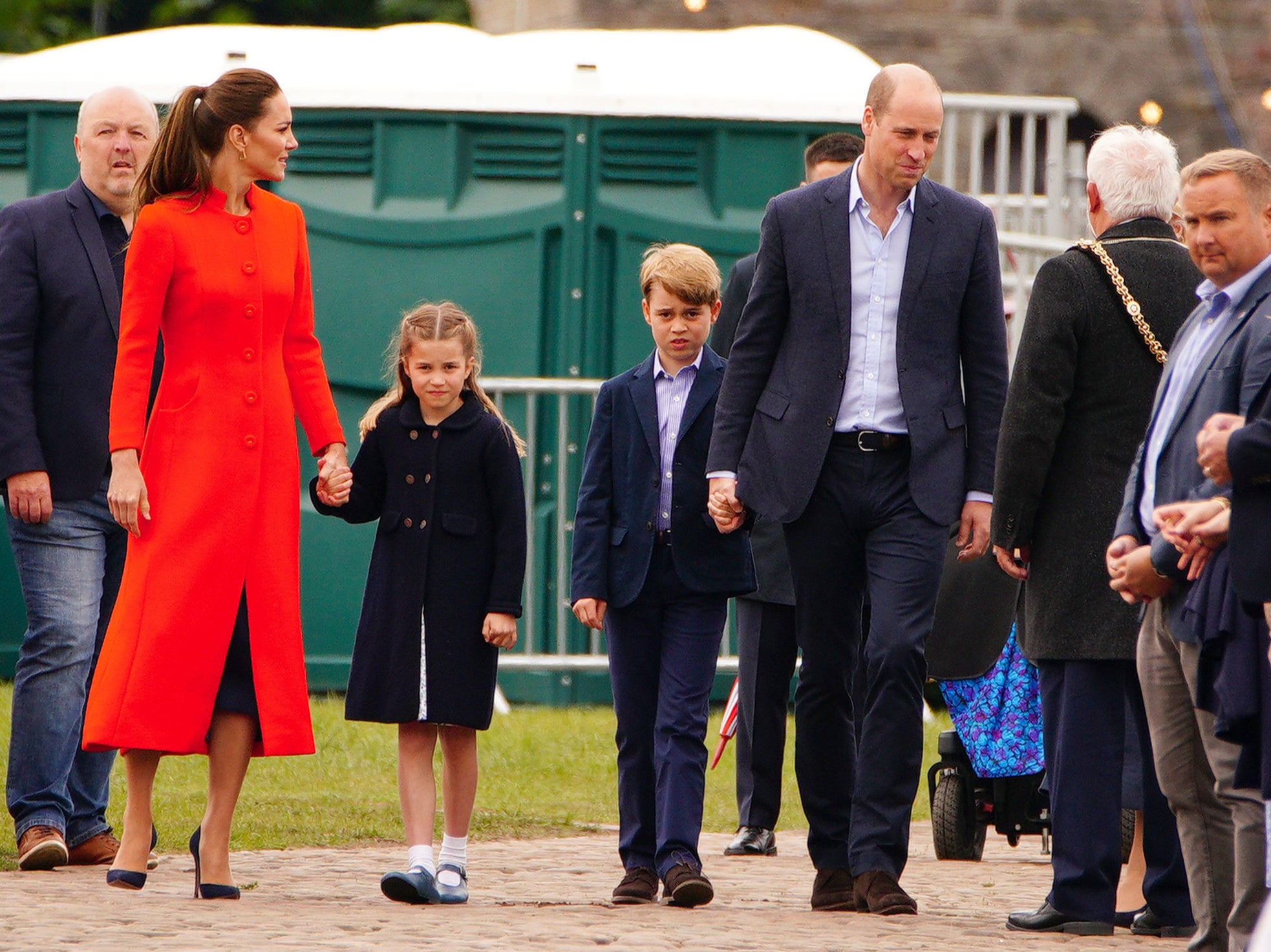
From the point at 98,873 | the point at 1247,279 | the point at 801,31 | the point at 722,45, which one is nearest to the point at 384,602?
the point at 98,873

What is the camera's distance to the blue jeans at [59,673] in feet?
21.0

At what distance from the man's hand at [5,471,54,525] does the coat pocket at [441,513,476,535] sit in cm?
123

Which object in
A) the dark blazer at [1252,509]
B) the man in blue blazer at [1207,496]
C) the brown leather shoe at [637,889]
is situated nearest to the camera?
the dark blazer at [1252,509]

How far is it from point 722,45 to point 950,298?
554 centimetres

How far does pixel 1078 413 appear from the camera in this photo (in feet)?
18.8

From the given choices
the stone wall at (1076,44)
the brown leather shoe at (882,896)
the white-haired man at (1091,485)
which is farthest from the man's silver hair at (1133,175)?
the stone wall at (1076,44)

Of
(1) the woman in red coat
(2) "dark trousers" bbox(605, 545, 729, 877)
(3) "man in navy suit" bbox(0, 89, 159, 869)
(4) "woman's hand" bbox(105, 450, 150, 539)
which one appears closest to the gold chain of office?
(2) "dark trousers" bbox(605, 545, 729, 877)

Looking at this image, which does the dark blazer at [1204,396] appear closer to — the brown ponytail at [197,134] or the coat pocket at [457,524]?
the coat pocket at [457,524]

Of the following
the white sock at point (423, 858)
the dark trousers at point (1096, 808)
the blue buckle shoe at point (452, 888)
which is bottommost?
the blue buckle shoe at point (452, 888)

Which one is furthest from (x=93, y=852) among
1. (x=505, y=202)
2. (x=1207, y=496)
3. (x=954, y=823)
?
(x=505, y=202)

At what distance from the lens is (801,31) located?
11.8m

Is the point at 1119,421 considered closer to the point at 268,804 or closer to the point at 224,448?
the point at 224,448

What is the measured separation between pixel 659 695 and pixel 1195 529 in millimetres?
1735

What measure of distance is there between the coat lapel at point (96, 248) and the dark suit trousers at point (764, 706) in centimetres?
216
